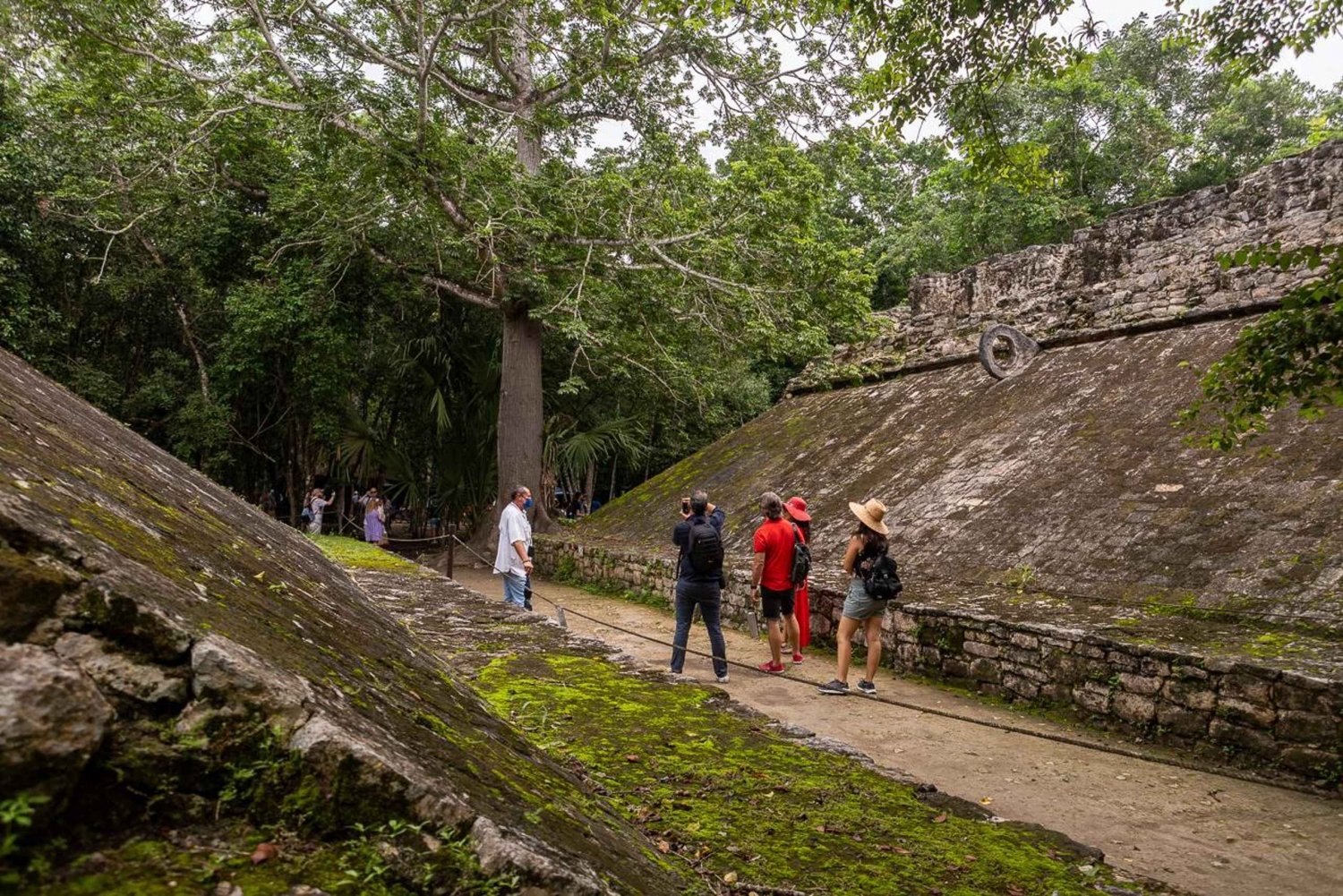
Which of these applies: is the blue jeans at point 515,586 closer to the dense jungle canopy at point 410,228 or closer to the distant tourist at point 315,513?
the dense jungle canopy at point 410,228

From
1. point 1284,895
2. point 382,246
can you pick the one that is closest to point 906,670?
point 1284,895

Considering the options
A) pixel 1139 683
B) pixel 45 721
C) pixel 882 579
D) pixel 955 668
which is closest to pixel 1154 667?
pixel 1139 683

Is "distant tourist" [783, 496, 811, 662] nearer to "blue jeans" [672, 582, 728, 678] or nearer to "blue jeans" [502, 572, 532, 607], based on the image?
"blue jeans" [672, 582, 728, 678]

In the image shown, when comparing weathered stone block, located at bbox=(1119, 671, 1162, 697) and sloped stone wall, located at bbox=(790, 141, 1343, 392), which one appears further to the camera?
sloped stone wall, located at bbox=(790, 141, 1343, 392)

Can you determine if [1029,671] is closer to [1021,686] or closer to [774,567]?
[1021,686]

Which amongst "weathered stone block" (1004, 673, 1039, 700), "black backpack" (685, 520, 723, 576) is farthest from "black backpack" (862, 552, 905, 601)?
"black backpack" (685, 520, 723, 576)

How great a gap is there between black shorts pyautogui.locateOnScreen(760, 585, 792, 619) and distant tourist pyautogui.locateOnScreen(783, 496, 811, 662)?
0.69ft

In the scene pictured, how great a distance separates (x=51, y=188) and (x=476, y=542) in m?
10.5

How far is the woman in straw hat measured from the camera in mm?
6191

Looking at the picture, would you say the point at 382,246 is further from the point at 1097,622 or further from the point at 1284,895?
the point at 1284,895

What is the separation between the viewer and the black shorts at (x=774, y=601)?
7.12 m

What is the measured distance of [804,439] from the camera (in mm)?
13078

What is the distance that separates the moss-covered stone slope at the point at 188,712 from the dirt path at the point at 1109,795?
299cm

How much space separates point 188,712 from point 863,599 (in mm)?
5604
